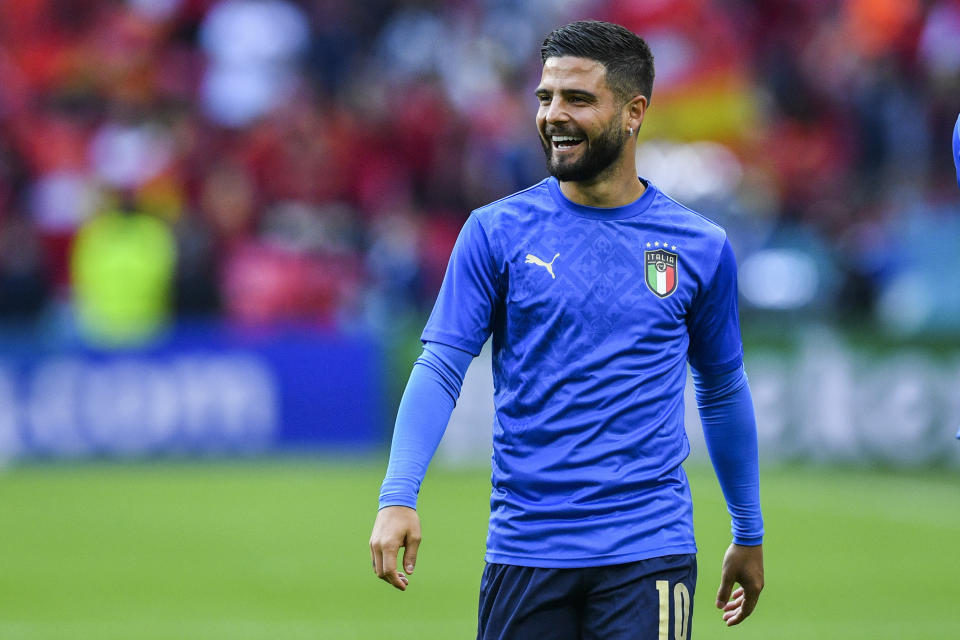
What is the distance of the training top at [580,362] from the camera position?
12.4ft

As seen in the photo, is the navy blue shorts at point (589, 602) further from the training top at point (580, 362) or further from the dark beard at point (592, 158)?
the dark beard at point (592, 158)

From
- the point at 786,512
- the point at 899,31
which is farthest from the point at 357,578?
the point at 899,31

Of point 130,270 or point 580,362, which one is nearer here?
point 580,362

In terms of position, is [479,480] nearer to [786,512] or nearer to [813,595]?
[786,512]

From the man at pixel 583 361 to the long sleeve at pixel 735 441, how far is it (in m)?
0.17

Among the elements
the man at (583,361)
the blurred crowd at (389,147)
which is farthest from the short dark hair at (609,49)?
the blurred crowd at (389,147)

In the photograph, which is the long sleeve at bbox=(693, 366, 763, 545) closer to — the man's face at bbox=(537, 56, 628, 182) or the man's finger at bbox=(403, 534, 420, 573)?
the man's face at bbox=(537, 56, 628, 182)

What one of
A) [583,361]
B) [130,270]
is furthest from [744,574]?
[130,270]

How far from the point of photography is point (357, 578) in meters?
9.93

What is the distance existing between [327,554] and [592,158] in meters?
7.04

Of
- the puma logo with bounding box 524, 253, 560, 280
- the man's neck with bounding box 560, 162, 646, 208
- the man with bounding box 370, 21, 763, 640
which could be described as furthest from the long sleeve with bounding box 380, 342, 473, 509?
the man's neck with bounding box 560, 162, 646, 208

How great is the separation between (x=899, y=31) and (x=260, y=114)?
6.95 meters

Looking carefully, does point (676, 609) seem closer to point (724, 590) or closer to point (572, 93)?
point (724, 590)

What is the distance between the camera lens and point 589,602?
149 inches
